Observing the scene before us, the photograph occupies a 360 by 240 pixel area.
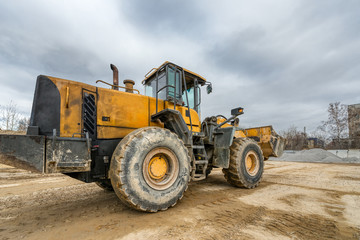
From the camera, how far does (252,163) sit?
17.9ft

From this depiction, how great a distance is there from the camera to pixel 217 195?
4168 mm

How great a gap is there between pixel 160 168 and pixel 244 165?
2.68 m

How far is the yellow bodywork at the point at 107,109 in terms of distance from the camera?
3.05 meters

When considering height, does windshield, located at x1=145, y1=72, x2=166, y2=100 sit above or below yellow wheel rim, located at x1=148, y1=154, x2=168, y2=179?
above

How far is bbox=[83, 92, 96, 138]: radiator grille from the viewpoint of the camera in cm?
321

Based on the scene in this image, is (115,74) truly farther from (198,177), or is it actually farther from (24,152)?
(198,177)

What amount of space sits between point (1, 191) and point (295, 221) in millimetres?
6909

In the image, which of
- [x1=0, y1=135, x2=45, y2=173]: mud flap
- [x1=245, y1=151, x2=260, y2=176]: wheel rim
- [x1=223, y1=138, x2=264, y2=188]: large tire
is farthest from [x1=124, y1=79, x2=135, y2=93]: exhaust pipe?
[x1=245, y1=151, x2=260, y2=176]: wheel rim

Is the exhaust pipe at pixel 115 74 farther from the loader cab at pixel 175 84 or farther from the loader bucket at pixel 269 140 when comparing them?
the loader bucket at pixel 269 140

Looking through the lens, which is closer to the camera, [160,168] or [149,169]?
[149,169]

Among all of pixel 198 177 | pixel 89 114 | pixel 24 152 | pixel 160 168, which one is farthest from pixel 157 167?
pixel 24 152

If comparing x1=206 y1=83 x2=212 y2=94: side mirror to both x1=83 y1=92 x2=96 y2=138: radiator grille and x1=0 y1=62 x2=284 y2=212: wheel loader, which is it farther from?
x1=83 y1=92 x2=96 y2=138: radiator grille

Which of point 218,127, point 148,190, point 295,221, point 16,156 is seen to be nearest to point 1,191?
point 16,156

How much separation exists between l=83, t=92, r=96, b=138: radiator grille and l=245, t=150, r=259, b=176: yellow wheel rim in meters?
4.13
